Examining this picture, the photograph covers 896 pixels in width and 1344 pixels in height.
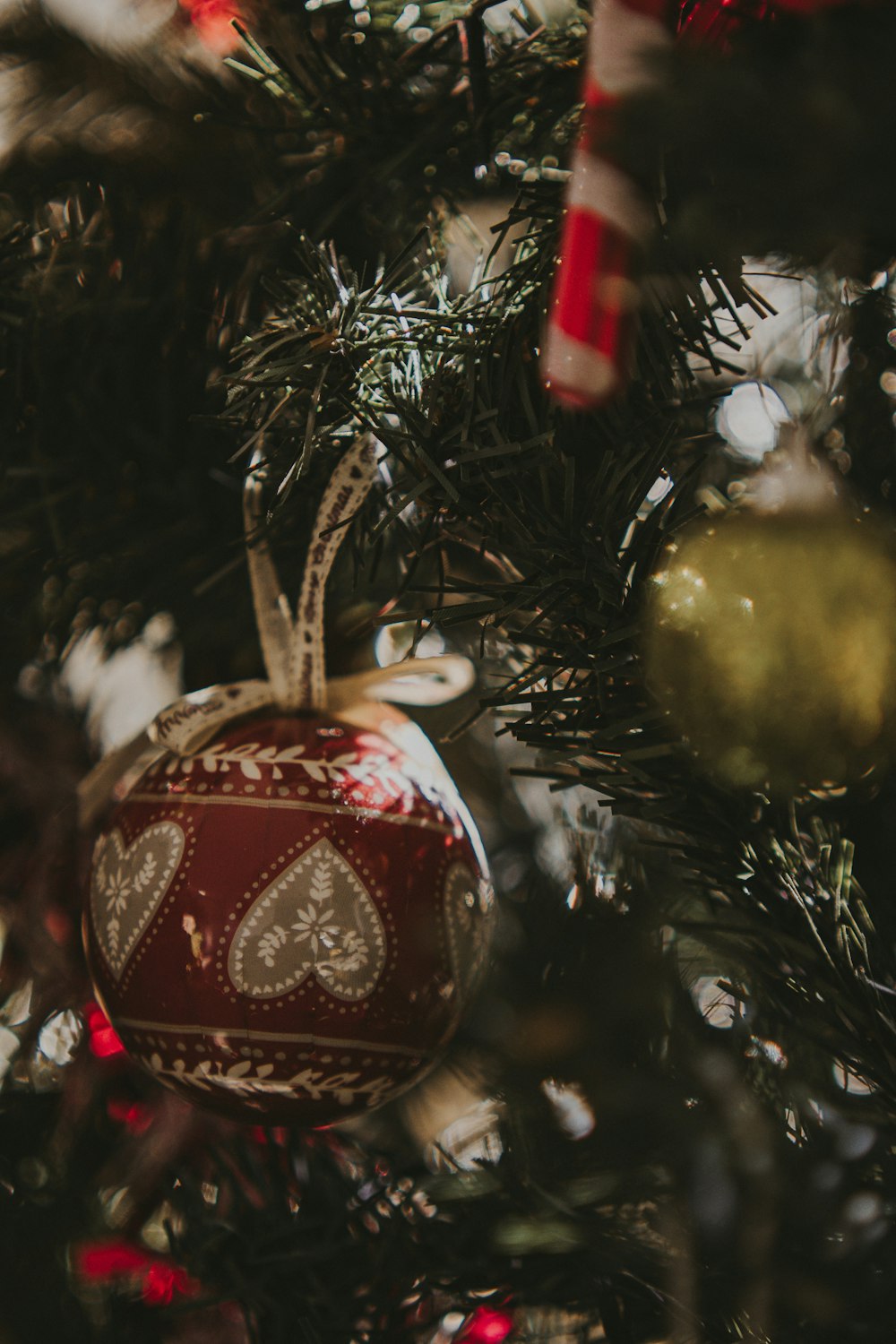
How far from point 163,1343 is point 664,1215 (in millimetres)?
270

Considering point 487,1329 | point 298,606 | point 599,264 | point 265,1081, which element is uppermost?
point 599,264

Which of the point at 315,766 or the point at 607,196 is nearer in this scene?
the point at 607,196

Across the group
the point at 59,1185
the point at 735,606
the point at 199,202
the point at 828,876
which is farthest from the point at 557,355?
the point at 59,1185

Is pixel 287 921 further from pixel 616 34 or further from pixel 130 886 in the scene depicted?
pixel 616 34

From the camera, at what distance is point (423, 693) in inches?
20.1

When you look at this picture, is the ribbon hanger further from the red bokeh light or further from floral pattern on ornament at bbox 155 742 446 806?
the red bokeh light

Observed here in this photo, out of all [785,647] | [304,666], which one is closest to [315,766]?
[304,666]

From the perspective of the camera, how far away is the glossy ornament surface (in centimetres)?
42

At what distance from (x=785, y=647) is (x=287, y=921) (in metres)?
0.21

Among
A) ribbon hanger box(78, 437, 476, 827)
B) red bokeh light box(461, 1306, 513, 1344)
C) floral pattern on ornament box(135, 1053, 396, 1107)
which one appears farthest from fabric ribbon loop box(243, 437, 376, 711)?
red bokeh light box(461, 1306, 513, 1344)

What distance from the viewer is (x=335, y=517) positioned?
1.43ft

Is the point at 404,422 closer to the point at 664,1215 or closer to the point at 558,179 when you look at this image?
the point at 558,179

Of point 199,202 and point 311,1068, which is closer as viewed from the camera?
point 311,1068

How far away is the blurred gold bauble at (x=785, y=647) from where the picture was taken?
330 mm
